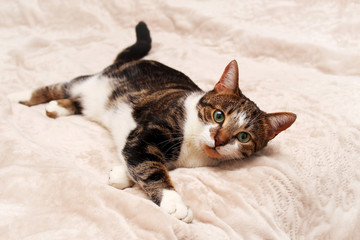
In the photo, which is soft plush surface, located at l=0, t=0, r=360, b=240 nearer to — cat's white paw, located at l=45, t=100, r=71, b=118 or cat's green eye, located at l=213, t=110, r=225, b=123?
cat's white paw, located at l=45, t=100, r=71, b=118

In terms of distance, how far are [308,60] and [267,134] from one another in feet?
3.55

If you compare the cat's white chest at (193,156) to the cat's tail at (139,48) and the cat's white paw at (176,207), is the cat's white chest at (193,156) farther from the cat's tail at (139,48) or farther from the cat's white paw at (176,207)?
the cat's tail at (139,48)

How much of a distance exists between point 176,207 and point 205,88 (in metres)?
1.09

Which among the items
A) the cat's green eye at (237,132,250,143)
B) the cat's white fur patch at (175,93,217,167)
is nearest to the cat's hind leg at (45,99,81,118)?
the cat's white fur patch at (175,93,217,167)

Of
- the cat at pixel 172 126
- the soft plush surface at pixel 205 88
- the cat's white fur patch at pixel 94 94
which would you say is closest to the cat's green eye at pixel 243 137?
the cat at pixel 172 126

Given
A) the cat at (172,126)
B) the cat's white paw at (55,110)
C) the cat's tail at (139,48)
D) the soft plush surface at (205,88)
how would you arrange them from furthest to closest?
the cat's tail at (139,48)
the cat's white paw at (55,110)
the cat at (172,126)
the soft plush surface at (205,88)

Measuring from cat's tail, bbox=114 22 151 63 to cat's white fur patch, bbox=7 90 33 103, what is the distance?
578 millimetres

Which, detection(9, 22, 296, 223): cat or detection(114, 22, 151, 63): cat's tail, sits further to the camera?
detection(114, 22, 151, 63): cat's tail

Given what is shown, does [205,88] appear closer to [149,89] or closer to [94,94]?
[149,89]

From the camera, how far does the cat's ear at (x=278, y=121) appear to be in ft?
3.98

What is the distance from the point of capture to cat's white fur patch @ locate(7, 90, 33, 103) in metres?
1.65

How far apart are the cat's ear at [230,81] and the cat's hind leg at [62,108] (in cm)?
78

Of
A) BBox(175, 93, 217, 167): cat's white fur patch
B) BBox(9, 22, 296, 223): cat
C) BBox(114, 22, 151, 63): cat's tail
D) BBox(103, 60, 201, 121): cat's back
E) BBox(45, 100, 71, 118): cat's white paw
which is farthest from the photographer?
BBox(114, 22, 151, 63): cat's tail

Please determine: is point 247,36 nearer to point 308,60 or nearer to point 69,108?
point 308,60
